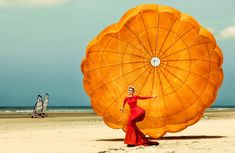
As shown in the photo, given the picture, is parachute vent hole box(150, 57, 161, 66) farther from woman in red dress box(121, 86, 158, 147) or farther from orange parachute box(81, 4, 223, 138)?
woman in red dress box(121, 86, 158, 147)

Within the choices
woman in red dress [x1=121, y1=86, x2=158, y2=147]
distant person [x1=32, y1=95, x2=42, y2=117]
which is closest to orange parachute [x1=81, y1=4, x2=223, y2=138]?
woman in red dress [x1=121, y1=86, x2=158, y2=147]

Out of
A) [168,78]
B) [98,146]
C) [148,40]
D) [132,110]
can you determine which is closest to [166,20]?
[148,40]

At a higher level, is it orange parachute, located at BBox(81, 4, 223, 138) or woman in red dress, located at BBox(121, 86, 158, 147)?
orange parachute, located at BBox(81, 4, 223, 138)

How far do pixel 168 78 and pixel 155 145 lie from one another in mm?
3670

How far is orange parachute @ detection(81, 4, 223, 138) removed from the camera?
18.5m

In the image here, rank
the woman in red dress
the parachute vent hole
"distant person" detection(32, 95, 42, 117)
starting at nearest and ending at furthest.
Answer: the woman in red dress < the parachute vent hole < "distant person" detection(32, 95, 42, 117)

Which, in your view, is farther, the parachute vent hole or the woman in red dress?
the parachute vent hole

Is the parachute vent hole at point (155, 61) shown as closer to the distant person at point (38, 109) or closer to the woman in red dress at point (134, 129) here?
the woman in red dress at point (134, 129)

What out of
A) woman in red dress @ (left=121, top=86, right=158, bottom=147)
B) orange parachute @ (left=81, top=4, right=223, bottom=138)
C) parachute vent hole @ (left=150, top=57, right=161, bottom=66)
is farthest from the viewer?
parachute vent hole @ (left=150, top=57, right=161, bottom=66)

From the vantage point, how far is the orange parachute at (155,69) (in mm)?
18547

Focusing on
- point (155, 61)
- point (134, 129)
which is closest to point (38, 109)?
point (155, 61)

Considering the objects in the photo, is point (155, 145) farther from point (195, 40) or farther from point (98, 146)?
point (195, 40)

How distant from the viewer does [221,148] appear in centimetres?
1445

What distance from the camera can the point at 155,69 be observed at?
18750mm
